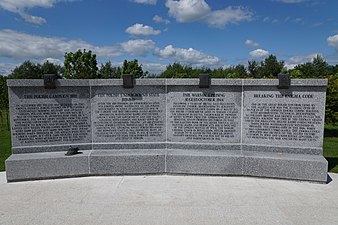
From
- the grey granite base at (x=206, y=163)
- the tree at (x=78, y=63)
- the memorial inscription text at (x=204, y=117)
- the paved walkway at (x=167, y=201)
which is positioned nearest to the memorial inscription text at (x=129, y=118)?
the memorial inscription text at (x=204, y=117)

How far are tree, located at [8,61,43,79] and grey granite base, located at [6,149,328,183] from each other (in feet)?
120

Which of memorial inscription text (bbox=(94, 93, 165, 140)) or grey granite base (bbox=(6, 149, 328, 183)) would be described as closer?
grey granite base (bbox=(6, 149, 328, 183))

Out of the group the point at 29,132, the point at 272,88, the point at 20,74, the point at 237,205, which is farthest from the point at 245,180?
the point at 20,74

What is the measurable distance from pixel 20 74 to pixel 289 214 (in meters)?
42.6

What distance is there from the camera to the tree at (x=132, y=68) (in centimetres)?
3584

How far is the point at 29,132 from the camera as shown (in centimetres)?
605

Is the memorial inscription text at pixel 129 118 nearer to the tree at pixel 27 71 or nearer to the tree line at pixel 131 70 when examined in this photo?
the tree line at pixel 131 70

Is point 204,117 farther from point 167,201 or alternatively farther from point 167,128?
point 167,201

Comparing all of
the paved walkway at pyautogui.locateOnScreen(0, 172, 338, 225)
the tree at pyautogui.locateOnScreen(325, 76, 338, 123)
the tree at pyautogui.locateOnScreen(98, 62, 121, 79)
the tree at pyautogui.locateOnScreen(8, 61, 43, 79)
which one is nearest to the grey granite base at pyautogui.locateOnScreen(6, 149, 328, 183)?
the paved walkway at pyautogui.locateOnScreen(0, 172, 338, 225)

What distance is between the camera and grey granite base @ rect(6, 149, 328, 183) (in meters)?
5.73

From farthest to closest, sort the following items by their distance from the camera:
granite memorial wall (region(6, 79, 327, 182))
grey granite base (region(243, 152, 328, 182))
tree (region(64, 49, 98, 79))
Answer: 1. tree (region(64, 49, 98, 79))
2. granite memorial wall (region(6, 79, 327, 182))
3. grey granite base (region(243, 152, 328, 182))

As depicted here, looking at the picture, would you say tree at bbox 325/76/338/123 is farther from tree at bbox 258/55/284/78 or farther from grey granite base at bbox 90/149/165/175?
tree at bbox 258/55/284/78

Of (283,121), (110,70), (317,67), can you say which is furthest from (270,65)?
(283,121)

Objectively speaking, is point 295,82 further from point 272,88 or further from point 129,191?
point 129,191
